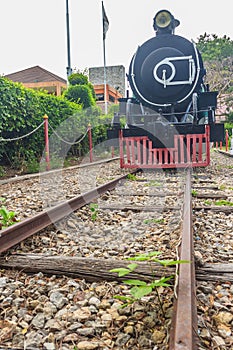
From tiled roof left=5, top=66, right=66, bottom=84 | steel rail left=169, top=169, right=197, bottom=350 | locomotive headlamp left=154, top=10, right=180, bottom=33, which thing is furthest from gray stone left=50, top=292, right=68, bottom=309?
tiled roof left=5, top=66, right=66, bottom=84

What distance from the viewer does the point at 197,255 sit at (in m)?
1.92

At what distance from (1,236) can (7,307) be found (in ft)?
1.94

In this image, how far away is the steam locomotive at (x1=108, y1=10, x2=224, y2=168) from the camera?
6625mm

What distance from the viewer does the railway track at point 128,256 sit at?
3.79 feet

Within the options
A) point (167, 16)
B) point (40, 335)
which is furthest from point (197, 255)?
point (167, 16)

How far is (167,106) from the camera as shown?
690 cm

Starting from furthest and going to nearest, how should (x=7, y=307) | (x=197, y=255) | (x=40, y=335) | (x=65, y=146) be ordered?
(x=65, y=146) < (x=197, y=255) < (x=7, y=307) < (x=40, y=335)

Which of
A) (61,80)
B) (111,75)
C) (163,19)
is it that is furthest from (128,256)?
(111,75)

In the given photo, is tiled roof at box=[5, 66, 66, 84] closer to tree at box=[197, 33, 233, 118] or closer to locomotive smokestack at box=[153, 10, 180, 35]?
tree at box=[197, 33, 233, 118]

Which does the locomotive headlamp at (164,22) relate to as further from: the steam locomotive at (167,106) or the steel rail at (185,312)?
the steel rail at (185,312)

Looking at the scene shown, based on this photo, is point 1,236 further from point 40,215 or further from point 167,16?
point 167,16

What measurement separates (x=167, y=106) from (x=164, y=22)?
174 cm

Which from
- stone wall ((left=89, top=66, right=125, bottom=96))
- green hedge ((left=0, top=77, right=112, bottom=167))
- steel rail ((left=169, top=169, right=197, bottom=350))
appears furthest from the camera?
stone wall ((left=89, top=66, right=125, bottom=96))

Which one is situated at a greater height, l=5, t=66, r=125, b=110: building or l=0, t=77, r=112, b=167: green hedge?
l=5, t=66, r=125, b=110: building
